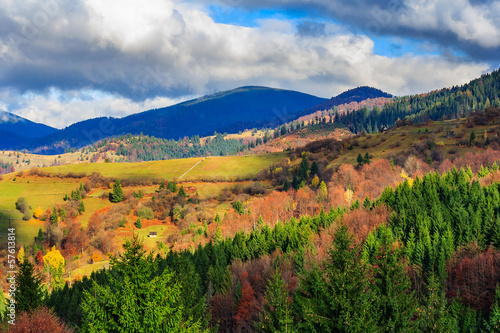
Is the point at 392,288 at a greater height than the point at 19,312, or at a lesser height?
greater

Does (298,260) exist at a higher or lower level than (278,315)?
lower

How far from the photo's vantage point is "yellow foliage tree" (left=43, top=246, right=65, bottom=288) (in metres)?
120

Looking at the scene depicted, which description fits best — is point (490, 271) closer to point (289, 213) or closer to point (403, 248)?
point (403, 248)

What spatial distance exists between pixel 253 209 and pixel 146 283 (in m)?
145

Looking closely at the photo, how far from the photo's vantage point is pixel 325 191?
6403 inches

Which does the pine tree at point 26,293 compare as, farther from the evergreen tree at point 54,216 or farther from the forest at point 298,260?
the evergreen tree at point 54,216

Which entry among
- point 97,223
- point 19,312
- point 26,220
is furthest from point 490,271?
point 26,220

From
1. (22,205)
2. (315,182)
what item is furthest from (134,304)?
(22,205)

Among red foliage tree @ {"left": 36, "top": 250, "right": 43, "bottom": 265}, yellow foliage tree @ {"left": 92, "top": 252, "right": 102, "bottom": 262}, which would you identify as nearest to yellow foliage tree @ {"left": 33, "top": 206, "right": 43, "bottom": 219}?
red foliage tree @ {"left": 36, "top": 250, "right": 43, "bottom": 265}

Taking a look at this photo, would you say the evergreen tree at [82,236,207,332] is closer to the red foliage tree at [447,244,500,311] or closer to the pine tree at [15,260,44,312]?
the pine tree at [15,260,44,312]

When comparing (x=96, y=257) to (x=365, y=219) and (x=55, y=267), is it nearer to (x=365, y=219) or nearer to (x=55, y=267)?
(x=55, y=267)

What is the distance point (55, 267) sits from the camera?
413 feet

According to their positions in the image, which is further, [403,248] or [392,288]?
[403,248]

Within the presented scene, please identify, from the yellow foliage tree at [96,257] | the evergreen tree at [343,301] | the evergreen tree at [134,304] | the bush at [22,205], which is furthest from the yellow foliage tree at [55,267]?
the evergreen tree at [134,304]
